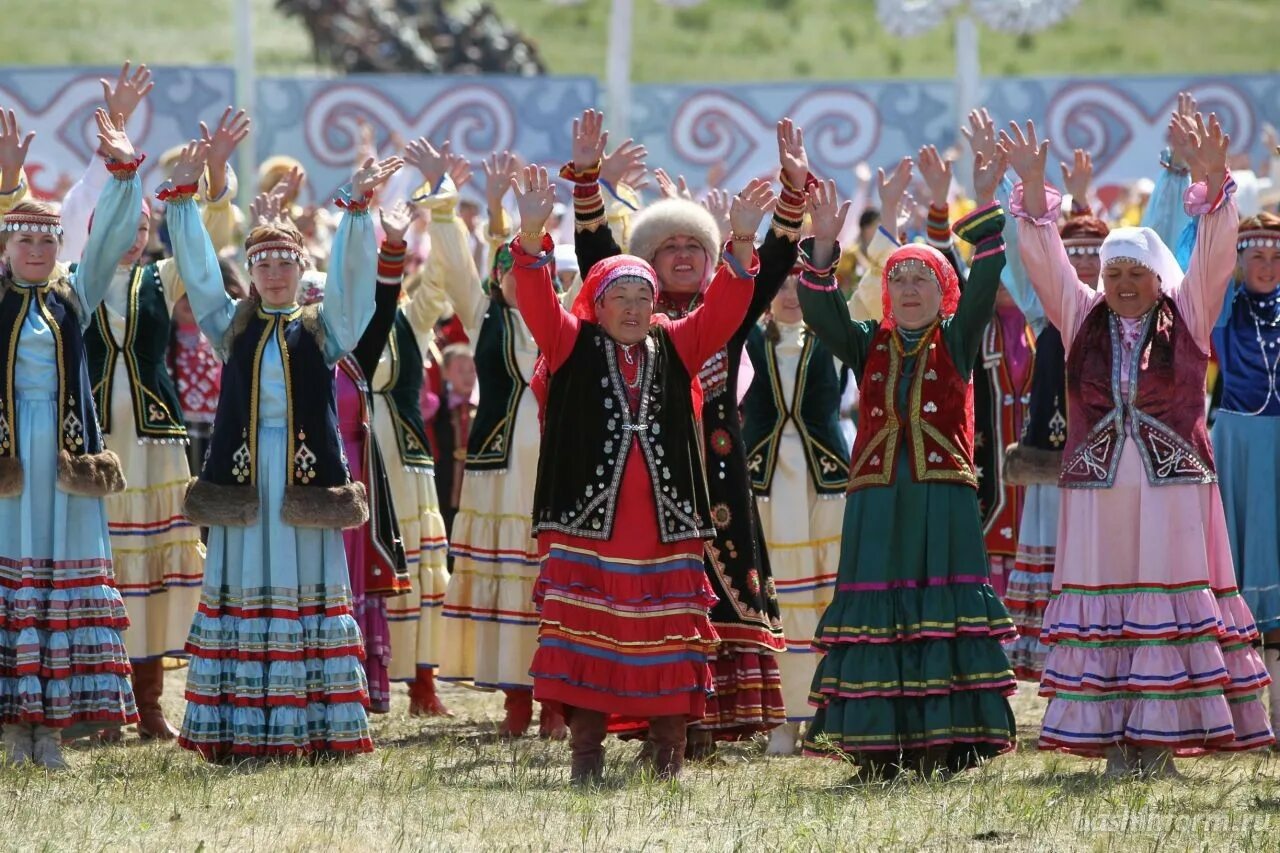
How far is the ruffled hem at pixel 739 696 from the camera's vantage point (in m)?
7.30

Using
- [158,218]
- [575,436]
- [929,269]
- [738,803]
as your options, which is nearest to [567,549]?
[575,436]

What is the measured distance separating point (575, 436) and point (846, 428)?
6.66m

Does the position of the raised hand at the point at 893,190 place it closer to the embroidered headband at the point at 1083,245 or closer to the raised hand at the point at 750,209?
the raised hand at the point at 750,209

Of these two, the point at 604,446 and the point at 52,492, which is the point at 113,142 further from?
the point at 604,446

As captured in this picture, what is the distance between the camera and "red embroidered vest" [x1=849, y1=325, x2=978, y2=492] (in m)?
6.73

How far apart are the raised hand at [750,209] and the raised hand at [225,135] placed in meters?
1.90

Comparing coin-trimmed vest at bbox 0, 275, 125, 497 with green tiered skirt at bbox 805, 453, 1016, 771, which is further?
coin-trimmed vest at bbox 0, 275, 125, 497

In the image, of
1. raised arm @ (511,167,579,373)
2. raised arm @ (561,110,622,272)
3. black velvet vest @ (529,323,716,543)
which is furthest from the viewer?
raised arm @ (561,110,622,272)

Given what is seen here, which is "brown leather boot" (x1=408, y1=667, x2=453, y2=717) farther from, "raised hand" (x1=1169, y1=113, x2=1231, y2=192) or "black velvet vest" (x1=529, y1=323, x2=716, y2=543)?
"raised hand" (x1=1169, y1=113, x2=1231, y2=192)

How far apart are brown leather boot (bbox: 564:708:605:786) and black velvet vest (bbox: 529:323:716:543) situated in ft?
1.99

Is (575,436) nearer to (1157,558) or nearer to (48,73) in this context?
(1157,558)

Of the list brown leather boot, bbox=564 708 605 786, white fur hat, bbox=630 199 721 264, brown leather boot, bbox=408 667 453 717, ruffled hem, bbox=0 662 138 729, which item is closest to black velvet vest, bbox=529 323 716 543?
brown leather boot, bbox=564 708 605 786

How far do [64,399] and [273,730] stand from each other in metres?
1.42

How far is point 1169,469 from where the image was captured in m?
6.73
